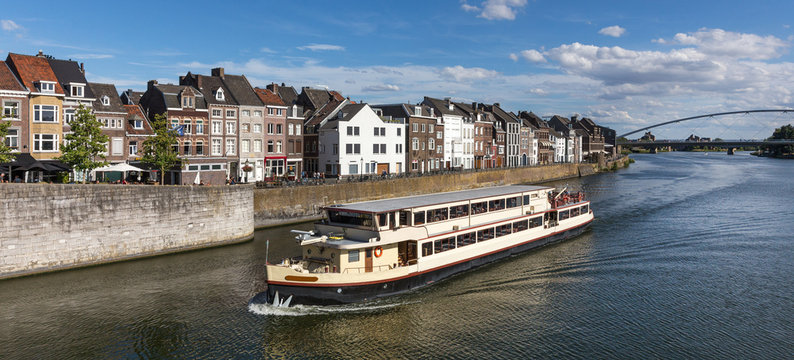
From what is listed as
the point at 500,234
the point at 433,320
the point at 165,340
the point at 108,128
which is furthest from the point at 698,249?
the point at 108,128

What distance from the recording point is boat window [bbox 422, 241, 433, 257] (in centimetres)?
2927

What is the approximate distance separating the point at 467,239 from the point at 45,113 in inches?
1214

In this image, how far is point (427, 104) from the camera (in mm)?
84312

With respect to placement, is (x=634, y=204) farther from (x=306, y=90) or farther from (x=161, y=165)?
(x=161, y=165)

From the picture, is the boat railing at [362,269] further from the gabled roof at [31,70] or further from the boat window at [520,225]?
the gabled roof at [31,70]

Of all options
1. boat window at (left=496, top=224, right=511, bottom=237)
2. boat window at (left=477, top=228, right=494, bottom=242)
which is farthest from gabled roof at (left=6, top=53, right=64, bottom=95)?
boat window at (left=496, top=224, right=511, bottom=237)

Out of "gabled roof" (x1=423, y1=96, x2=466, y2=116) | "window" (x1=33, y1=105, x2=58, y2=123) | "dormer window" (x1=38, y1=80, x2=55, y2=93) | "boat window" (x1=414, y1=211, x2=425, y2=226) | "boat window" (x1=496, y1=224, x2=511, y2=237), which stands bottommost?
"boat window" (x1=496, y1=224, x2=511, y2=237)

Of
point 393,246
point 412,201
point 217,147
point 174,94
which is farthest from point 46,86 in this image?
point 393,246

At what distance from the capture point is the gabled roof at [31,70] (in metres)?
37.2

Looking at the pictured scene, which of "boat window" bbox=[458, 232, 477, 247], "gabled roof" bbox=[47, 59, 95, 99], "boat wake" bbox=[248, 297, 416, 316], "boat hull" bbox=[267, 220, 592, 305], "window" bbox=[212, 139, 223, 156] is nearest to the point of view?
"boat wake" bbox=[248, 297, 416, 316]

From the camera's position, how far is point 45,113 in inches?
1487

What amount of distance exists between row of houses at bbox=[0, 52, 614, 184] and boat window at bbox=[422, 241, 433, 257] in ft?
82.2

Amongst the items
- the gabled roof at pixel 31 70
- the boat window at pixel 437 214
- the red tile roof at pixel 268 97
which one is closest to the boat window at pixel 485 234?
the boat window at pixel 437 214

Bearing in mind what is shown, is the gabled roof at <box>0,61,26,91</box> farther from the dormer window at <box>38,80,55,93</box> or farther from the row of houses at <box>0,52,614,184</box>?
the dormer window at <box>38,80,55,93</box>
